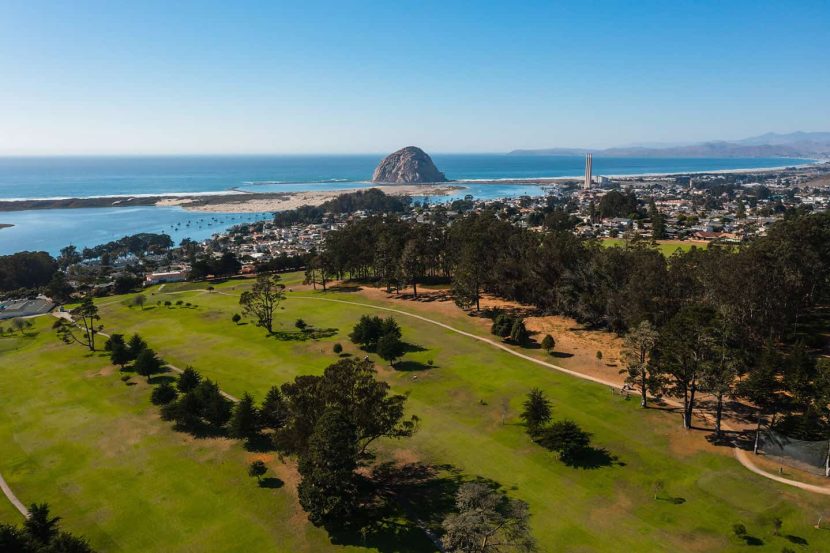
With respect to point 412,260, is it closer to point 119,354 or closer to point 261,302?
point 261,302

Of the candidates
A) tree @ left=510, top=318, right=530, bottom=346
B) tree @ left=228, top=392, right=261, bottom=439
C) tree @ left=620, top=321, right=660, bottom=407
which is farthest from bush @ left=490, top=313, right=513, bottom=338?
tree @ left=228, top=392, right=261, bottom=439

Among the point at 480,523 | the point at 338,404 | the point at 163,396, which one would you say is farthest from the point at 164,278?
the point at 480,523

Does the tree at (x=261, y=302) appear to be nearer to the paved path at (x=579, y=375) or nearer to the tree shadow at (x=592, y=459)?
the paved path at (x=579, y=375)

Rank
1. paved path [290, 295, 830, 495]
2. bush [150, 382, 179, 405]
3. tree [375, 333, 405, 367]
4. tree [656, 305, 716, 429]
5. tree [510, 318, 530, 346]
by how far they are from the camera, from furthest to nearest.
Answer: tree [510, 318, 530, 346]
tree [375, 333, 405, 367]
bush [150, 382, 179, 405]
tree [656, 305, 716, 429]
paved path [290, 295, 830, 495]

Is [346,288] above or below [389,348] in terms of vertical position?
below

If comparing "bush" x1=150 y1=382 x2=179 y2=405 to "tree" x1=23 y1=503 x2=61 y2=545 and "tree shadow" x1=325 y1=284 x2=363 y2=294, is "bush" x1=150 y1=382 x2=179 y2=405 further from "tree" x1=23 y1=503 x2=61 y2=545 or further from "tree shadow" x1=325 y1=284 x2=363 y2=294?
"tree shadow" x1=325 y1=284 x2=363 y2=294

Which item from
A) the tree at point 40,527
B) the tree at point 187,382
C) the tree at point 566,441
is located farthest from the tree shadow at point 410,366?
the tree at point 40,527

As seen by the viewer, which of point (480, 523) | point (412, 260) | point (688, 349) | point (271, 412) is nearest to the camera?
point (480, 523)
